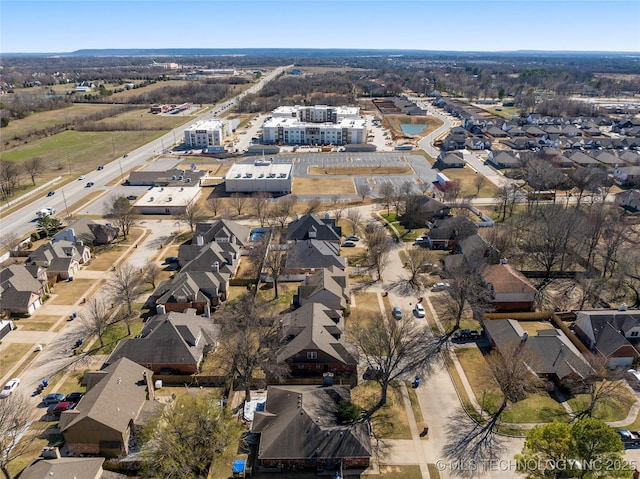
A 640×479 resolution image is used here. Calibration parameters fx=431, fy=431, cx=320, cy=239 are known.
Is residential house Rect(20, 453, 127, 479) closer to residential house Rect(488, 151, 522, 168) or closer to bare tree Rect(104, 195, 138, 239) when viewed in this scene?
bare tree Rect(104, 195, 138, 239)

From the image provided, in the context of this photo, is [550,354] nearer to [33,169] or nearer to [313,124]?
[33,169]

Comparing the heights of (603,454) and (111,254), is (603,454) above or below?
above

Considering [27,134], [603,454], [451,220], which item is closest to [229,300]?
[451,220]

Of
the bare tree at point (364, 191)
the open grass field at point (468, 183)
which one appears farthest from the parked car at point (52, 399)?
the open grass field at point (468, 183)

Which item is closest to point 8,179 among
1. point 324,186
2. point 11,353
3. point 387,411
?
point 11,353

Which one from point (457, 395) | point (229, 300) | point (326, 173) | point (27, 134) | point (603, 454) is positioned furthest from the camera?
point (27, 134)

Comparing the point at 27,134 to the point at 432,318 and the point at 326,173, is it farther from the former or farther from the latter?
the point at 432,318
